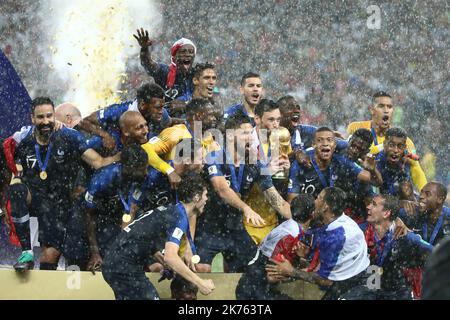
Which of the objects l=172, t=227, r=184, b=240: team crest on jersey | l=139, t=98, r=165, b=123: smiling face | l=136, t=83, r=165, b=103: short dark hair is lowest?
l=172, t=227, r=184, b=240: team crest on jersey

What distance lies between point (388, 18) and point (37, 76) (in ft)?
13.3

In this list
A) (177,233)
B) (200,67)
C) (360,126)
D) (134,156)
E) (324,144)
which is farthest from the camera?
(360,126)

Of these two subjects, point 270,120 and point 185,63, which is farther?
point 185,63

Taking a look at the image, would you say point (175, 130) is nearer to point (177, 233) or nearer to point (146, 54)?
point (177, 233)

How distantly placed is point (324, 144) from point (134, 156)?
4.30ft

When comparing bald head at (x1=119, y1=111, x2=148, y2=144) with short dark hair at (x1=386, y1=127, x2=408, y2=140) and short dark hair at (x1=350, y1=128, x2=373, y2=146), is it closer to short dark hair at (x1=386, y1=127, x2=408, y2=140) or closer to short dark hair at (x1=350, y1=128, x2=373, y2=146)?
short dark hair at (x1=350, y1=128, x2=373, y2=146)

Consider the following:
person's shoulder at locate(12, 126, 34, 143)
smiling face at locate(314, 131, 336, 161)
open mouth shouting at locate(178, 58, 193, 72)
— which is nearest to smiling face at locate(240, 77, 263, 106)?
open mouth shouting at locate(178, 58, 193, 72)

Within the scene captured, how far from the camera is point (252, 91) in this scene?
274 inches

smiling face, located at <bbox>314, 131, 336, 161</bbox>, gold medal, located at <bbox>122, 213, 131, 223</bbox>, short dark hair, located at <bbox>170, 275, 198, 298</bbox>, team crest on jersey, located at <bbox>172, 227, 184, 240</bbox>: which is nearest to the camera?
team crest on jersey, located at <bbox>172, 227, 184, 240</bbox>

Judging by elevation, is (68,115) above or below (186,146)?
above

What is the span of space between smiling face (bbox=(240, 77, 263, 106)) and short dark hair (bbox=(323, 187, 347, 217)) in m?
1.07

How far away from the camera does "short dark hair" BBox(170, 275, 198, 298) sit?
5.87m

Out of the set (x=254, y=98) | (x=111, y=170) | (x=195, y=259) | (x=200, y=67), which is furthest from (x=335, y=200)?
(x=200, y=67)

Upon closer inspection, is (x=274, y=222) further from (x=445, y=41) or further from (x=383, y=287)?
(x=445, y=41)
